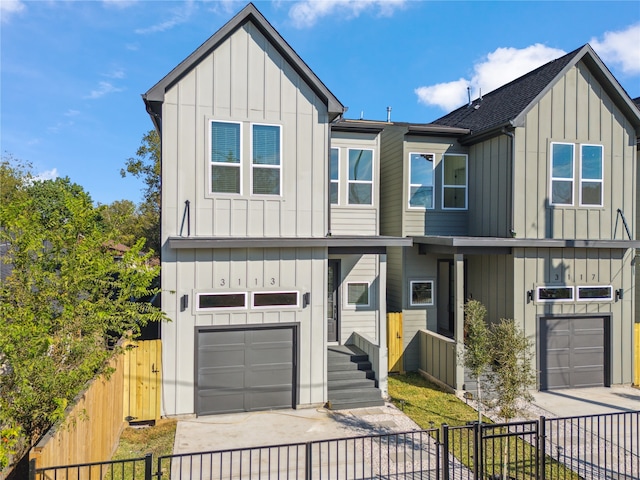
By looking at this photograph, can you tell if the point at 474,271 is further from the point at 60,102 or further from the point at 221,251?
the point at 60,102

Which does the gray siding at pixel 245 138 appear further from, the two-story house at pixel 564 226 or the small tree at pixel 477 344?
the two-story house at pixel 564 226

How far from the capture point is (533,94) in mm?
11633

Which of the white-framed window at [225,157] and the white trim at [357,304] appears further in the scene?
the white trim at [357,304]

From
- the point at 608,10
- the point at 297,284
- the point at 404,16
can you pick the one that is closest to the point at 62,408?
the point at 297,284

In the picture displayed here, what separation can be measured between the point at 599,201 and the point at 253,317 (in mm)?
9999

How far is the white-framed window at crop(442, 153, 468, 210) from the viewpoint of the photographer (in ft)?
42.7

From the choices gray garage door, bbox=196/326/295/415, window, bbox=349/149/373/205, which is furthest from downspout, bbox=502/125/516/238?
gray garage door, bbox=196/326/295/415

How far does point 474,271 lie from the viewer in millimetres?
12828

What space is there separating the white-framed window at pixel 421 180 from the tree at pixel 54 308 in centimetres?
818

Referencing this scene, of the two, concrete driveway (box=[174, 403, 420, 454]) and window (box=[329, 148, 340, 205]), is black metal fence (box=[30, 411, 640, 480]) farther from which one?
window (box=[329, 148, 340, 205])

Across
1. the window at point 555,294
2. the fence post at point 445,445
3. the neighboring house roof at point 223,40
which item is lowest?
the fence post at point 445,445

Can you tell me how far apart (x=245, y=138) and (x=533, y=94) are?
27.0ft

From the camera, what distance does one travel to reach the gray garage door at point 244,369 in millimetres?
9102

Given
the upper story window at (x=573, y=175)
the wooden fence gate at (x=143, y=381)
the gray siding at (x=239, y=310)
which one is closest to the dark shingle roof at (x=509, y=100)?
the upper story window at (x=573, y=175)
